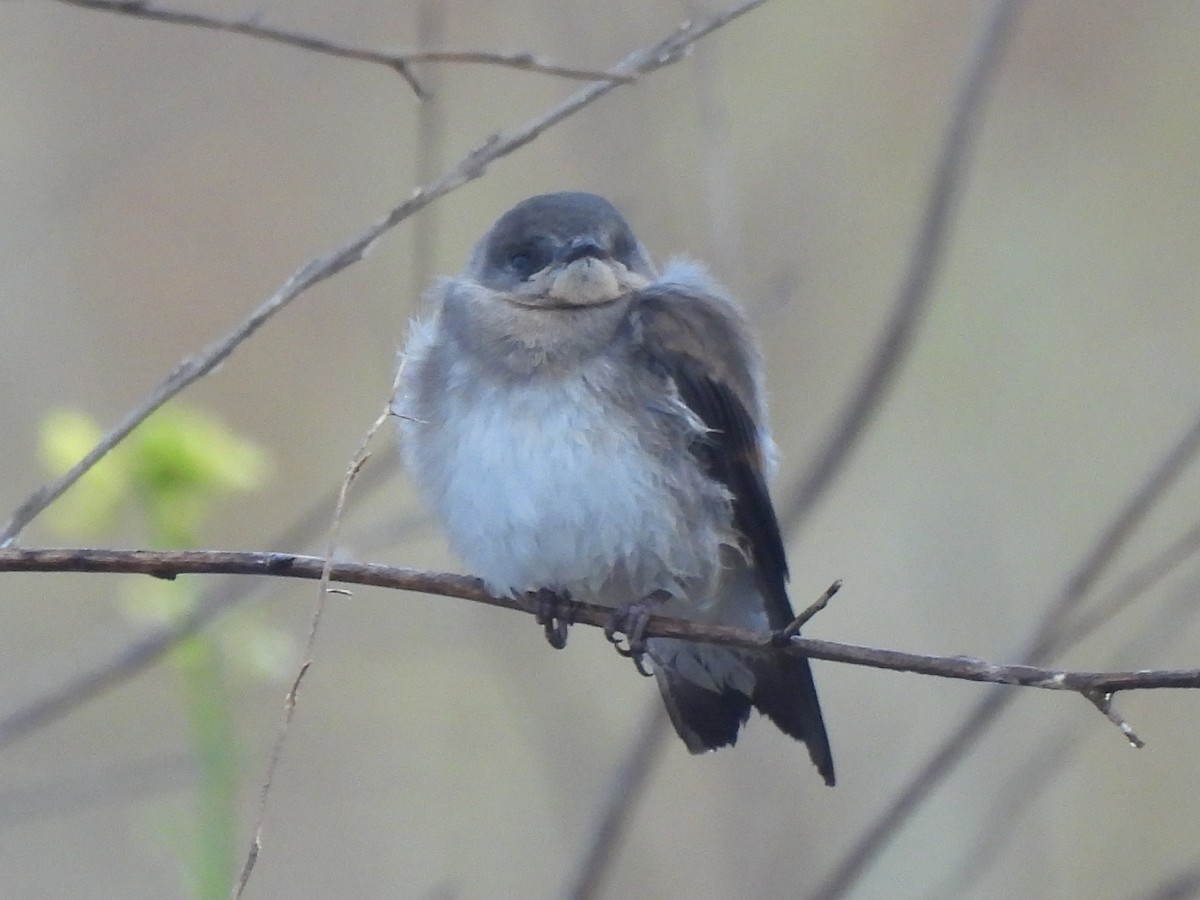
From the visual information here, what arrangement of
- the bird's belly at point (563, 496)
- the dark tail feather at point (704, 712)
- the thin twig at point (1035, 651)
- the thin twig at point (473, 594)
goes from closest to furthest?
1. the thin twig at point (473, 594)
2. the thin twig at point (1035, 651)
3. the bird's belly at point (563, 496)
4. the dark tail feather at point (704, 712)

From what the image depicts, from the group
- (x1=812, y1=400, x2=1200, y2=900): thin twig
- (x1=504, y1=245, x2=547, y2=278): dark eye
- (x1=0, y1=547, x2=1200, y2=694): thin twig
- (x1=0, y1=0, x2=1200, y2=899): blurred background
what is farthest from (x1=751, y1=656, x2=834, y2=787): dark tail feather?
(x1=0, y1=0, x2=1200, y2=899): blurred background

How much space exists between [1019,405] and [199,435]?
2.70 m

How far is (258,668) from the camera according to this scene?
2336mm

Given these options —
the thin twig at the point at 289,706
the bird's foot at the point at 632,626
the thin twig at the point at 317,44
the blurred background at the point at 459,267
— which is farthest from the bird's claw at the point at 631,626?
the blurred background at the point at 459,267

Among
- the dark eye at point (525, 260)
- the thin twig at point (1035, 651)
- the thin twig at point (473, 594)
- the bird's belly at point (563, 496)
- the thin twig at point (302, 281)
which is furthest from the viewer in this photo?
the dark eye at point (525, 260)

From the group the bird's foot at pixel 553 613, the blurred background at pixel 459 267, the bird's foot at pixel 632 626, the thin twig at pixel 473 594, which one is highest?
the thin twig at pixel 473 594

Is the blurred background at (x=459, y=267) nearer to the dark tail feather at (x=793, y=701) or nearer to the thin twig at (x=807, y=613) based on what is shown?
the dark tail feather at (x=793, y=701)

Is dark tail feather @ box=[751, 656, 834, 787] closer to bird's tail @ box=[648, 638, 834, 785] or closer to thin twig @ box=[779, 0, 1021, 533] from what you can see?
bird's tail @ box=[648, 638, 834, 785]

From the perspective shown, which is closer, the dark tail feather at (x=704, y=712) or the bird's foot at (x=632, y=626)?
the bird's foot at (x=632, y=626)

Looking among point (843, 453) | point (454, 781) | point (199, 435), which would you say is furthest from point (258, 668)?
point (454, 781)

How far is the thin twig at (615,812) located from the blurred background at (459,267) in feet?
5.01

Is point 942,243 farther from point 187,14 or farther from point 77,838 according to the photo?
point 77,838

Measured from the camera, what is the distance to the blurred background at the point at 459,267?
13.3 ft

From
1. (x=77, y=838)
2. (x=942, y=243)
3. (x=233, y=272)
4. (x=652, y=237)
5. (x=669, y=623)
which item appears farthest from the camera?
(x=233, y=272)
